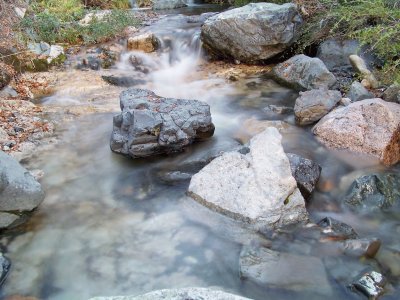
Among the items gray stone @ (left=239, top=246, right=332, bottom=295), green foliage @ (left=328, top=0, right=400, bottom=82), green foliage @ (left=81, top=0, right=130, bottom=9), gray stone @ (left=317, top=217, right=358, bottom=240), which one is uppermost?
green foliage @ (left=328, top=0, right=400, bottom=82)

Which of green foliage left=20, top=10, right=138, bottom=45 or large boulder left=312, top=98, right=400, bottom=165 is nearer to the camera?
large boulder left=312, top=98, right=400, bottom=165

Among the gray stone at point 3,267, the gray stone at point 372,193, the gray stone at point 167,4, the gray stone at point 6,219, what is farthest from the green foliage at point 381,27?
the gray stone at point 167,4

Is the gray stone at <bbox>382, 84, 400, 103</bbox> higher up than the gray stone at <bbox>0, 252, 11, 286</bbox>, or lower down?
higher up

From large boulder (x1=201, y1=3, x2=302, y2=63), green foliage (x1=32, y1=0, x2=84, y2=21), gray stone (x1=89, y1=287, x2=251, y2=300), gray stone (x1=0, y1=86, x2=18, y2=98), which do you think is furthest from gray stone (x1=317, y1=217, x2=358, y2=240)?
green foliage (x1=32, y1=0, x2=84, y2=21)

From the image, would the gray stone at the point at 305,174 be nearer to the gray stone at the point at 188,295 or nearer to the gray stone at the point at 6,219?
the gray stone at the point at 188,295

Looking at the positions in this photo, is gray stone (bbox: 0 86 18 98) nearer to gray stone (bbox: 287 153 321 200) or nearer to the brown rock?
the brown rock

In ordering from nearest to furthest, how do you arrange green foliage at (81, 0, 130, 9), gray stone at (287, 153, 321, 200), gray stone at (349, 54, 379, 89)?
1. gray stone at (287, 153, 321, 200)
2. gray stone at (349, 54, 379, 89)
3. green foliage at (81, 0, 130, 9)

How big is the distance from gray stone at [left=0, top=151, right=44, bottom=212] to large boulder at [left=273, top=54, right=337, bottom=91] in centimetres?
518

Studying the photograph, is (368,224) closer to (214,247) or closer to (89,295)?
(214,247)

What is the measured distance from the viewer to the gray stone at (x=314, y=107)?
633 cm

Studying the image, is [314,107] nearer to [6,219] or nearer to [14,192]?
[14,192]

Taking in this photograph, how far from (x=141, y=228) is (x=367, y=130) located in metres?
3.53

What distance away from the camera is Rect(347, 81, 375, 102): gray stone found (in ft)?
21.5

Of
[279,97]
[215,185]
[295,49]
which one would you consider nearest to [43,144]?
[215,185]
